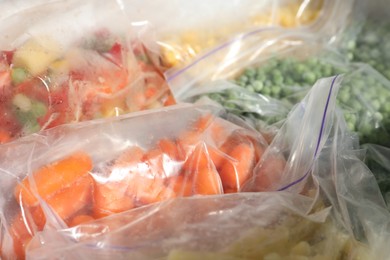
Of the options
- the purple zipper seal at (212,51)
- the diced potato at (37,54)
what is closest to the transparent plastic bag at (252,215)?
the diced potato at (37,54)

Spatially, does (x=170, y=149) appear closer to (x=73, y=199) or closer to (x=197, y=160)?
(x=197, y=160)

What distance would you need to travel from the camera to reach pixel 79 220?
0.71 m

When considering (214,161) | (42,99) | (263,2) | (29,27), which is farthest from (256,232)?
(263,2)

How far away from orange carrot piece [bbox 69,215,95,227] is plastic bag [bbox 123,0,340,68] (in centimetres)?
49

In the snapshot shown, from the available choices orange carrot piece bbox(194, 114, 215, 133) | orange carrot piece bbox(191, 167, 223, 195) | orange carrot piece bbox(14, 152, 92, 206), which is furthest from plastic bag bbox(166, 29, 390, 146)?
orange carrot piece bbox(14, 152, 92, 206)

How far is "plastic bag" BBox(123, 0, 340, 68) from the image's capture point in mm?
1097

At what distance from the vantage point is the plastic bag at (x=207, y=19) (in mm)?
1097

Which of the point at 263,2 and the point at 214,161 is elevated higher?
the point at 263,2

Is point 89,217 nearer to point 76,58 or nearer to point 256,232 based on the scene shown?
point 256,232

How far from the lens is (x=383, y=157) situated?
877 mm

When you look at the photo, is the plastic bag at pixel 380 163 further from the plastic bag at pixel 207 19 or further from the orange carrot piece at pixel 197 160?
the plastic bag at pixel 207 19

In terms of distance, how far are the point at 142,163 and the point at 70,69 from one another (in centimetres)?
27

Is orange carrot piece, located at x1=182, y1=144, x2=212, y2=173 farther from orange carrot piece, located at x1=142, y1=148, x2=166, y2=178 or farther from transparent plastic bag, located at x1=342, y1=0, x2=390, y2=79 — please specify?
transparent plastic bag, located at x1=342, y1=0, x2=390, y2=79

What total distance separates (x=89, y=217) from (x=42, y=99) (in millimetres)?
259
